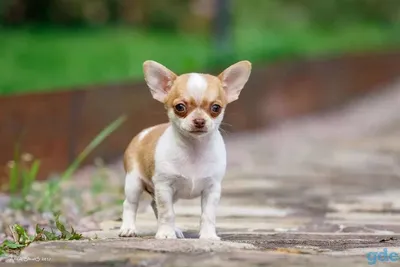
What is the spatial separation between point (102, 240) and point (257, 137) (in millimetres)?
8383

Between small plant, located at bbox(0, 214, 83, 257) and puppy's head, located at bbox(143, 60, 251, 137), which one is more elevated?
puppy's head, located at bbox(143, 60, 251, 137)

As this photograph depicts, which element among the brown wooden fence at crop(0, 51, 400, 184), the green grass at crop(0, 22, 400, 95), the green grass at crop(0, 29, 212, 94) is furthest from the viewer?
the green grass at crop(0, 22, 400, 95)

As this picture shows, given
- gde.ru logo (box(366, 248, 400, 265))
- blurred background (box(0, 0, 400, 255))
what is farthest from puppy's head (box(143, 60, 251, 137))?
blurred background (box(0, 0, 400, 255))

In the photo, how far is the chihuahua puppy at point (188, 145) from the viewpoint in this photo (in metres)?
4.77

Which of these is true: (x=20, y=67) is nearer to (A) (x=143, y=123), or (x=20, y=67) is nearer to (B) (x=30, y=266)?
(A) (x=143, y=123)

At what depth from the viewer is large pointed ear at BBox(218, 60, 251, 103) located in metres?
5.03

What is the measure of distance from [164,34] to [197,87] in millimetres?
13444

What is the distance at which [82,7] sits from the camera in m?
17.3

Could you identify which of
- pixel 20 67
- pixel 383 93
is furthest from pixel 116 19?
pixel 20 67

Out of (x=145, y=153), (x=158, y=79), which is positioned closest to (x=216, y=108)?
(x=158, y=79)

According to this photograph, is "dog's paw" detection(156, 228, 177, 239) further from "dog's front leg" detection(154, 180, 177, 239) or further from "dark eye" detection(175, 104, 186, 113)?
"dark eye" detection(175, 104, 186, 113)

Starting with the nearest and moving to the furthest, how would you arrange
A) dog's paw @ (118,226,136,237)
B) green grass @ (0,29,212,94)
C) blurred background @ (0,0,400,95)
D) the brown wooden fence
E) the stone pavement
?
1. the stone pavement
2. dog's paw @ (118,226,136,237)
3. the brown wooden fence
4. green grass @ (0,29,212,94)
5. blurred background @ (0,0,400,95)

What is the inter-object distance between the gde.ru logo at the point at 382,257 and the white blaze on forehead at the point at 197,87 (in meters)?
1.00

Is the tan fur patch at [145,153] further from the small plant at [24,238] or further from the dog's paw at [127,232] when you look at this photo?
the small plant at [24,238]
